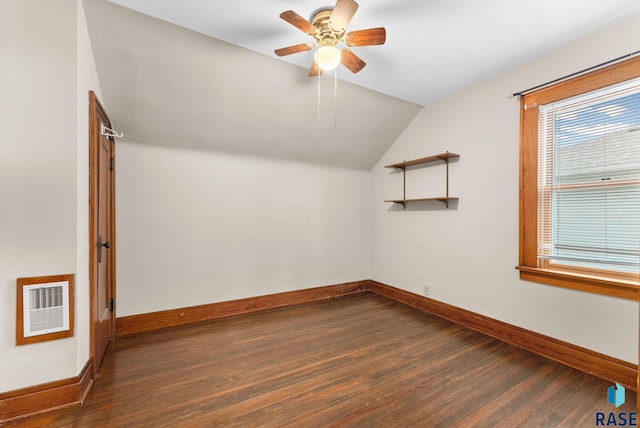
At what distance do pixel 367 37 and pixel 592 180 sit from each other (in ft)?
7.35

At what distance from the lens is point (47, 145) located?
5.64ft

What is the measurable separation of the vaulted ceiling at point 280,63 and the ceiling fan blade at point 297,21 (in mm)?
194

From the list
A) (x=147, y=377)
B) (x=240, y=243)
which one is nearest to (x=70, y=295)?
(x=147, y=377)

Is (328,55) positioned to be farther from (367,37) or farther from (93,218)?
(93,218)

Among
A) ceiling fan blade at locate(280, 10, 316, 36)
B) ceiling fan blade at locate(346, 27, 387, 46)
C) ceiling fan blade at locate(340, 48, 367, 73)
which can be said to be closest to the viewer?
ceiling fan blade at locate(280, 10, 316, 36)

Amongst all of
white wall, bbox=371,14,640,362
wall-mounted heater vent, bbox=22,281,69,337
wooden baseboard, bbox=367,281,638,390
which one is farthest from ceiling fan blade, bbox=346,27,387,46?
wooden baseboard, bbox=367,281,638,390

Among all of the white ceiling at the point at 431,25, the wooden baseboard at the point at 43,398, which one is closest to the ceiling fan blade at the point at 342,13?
Result: the white ceiling at the point at 431,25

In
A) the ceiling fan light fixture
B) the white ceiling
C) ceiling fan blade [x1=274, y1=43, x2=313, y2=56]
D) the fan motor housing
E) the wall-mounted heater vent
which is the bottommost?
the wall-mounted heater vent

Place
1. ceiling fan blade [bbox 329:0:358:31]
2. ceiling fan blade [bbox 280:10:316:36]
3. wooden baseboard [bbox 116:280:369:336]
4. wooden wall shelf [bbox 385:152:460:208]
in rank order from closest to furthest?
ceiling fan blade [bbox 329:0:358:31], ceiling fan blade [bbox 280:10:316:36], wooden baseboard [bbox 116:280:369:336], wooden wall shelf [bbox 385:152:460:208]

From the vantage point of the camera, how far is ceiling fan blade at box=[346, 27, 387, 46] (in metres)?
1.88

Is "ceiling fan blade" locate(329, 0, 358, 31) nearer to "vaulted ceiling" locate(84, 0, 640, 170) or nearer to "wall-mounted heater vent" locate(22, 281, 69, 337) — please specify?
"vaulted ceiling" locate(84, 0, 640, 170)

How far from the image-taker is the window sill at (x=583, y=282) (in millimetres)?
2037

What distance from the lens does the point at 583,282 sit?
2.26m

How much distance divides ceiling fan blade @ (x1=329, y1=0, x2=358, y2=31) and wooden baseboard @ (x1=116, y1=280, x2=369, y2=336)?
3.18 meters
